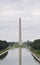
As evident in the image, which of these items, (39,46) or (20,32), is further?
(20,32)

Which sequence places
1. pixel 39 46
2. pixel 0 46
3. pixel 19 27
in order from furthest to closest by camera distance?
1. pixel 19 27
2. pixel 0 46
3. pixel 39 46

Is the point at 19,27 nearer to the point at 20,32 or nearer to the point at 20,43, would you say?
the point at 20,32

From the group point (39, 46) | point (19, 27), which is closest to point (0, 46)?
point (39, 46)

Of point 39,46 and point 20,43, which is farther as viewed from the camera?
point 20,43

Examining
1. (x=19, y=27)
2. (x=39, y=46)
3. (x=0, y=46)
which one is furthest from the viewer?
(x=19, y=27)

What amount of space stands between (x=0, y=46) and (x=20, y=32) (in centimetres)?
3657

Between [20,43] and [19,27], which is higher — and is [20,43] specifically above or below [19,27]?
below

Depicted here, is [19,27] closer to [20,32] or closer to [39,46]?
[20,32]

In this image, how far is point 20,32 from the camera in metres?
110

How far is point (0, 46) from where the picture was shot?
74312 millimetres

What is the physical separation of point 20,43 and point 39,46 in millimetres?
48200

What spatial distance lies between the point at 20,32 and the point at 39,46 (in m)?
43.3

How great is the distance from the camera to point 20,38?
110500 millimetres

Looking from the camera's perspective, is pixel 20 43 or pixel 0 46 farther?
pixel 20 43
